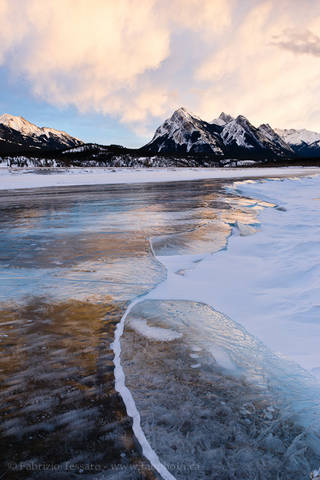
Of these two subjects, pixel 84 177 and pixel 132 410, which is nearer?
pixel 132 410

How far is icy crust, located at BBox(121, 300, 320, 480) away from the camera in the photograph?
1919 mm

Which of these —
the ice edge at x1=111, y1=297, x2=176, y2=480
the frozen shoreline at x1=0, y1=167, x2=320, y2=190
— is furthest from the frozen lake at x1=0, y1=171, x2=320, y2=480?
the frozen shoreline at x1=0, y1=167, x2=320, y2=190

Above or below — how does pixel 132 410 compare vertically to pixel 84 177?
below

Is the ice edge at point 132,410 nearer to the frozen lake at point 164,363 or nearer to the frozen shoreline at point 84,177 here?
the frozen lake at point 164,363

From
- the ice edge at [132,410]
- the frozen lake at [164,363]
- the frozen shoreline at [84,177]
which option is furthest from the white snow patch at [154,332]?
the frozen shoreline at [84,177]

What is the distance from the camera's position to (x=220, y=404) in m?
2.40

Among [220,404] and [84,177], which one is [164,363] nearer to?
[220,404]

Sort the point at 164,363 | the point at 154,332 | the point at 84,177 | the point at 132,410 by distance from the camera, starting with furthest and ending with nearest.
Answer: the point at 84,177 → the point at 154,332 → the point at 164,363 → the point at 132,410

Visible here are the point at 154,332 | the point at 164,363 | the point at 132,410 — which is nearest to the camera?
the point at 132,410

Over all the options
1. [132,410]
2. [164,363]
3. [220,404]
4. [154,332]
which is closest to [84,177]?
[154,332]

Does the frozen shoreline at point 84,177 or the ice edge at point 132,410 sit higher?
the frozen shoreline at point 84,177

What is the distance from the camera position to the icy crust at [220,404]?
6.30 ft

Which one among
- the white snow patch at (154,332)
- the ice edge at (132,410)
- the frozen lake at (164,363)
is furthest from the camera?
the white snow patch at (154,332)

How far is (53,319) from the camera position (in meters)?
3.80
